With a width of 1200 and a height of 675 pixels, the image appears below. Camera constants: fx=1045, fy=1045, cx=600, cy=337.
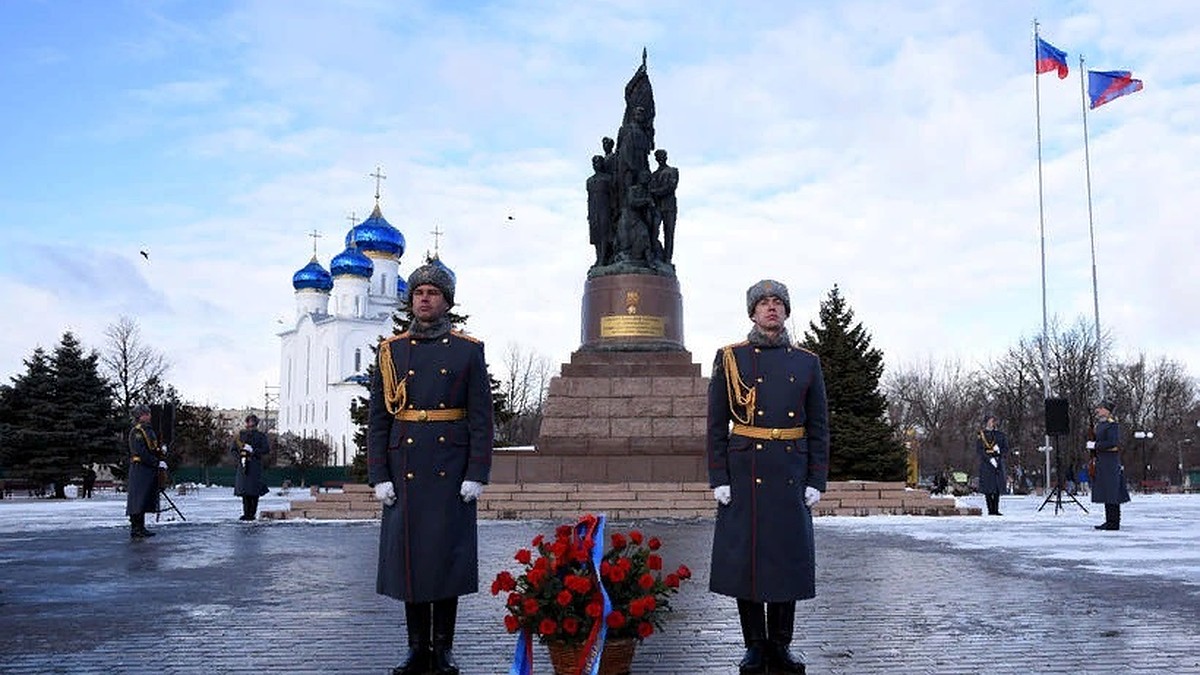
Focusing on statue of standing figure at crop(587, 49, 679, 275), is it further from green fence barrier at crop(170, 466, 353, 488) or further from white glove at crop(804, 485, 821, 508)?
green fence barrier at crop(170, 466, 353, 488)

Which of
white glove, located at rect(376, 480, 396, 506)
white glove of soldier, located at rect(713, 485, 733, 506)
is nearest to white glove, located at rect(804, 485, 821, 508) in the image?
white glove of soldier, located at rect(713, 485, 733, 506)

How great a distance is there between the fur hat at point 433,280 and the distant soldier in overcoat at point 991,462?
16128 mm

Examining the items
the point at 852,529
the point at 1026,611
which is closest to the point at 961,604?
the point at 1026,611

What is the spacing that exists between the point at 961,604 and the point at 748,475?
3.18 m

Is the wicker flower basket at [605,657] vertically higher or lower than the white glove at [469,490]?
lower

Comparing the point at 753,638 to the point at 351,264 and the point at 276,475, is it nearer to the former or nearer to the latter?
the point at 276,475

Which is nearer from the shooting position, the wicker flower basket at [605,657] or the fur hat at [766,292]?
the wicker flower basket at [605,657]

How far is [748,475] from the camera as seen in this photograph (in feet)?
17.9

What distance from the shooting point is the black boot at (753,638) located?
5324mm

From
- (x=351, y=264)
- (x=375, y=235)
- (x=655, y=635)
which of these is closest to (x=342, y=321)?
(x=351, y=264)

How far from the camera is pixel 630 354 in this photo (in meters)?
21.5

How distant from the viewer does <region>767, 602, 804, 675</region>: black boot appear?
17.4ft

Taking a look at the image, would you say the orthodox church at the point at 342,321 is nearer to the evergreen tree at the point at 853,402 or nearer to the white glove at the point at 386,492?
the evergreen tree at the point at 853,402

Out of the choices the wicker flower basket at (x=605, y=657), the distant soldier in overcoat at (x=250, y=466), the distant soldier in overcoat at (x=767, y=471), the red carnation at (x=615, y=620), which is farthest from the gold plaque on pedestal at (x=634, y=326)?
the red carnation at (x=615, y=620)
